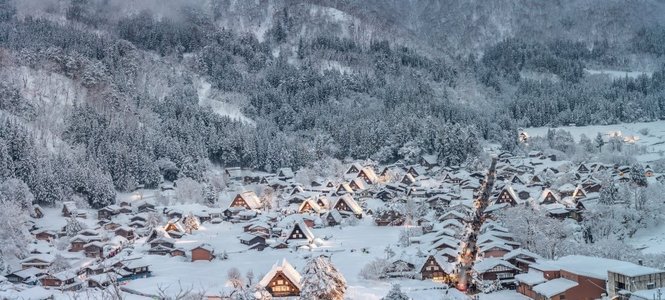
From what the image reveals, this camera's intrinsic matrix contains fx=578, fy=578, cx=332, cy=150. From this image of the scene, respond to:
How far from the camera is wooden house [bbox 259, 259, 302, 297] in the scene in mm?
35062

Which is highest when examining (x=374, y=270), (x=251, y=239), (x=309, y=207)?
(x=309, y=207)

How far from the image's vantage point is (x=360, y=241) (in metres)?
49.7

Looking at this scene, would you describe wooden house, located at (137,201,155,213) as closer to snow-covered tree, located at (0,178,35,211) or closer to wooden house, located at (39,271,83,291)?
snow-covered tree, located at (0,178,35,211)

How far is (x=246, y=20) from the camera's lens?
193375 mm

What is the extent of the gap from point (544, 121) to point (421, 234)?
81.0 m

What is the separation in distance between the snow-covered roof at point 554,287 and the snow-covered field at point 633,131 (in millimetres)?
71353

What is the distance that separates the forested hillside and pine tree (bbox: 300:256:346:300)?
4236 cm

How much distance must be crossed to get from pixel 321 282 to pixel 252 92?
109m

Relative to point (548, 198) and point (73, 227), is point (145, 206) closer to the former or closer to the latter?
point (73, 227)

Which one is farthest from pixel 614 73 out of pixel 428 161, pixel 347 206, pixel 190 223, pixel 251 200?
pixel 190 223

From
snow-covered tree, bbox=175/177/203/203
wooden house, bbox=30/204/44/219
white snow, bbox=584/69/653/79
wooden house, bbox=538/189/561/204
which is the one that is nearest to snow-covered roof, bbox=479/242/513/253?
wooden house, bbox=538/189/561/204

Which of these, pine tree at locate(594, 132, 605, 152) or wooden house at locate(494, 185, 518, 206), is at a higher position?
pine tree at locate(594, 132, 605, 152)

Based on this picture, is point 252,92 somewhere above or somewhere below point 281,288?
above

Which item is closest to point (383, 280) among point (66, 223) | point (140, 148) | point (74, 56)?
point (66, 223)
